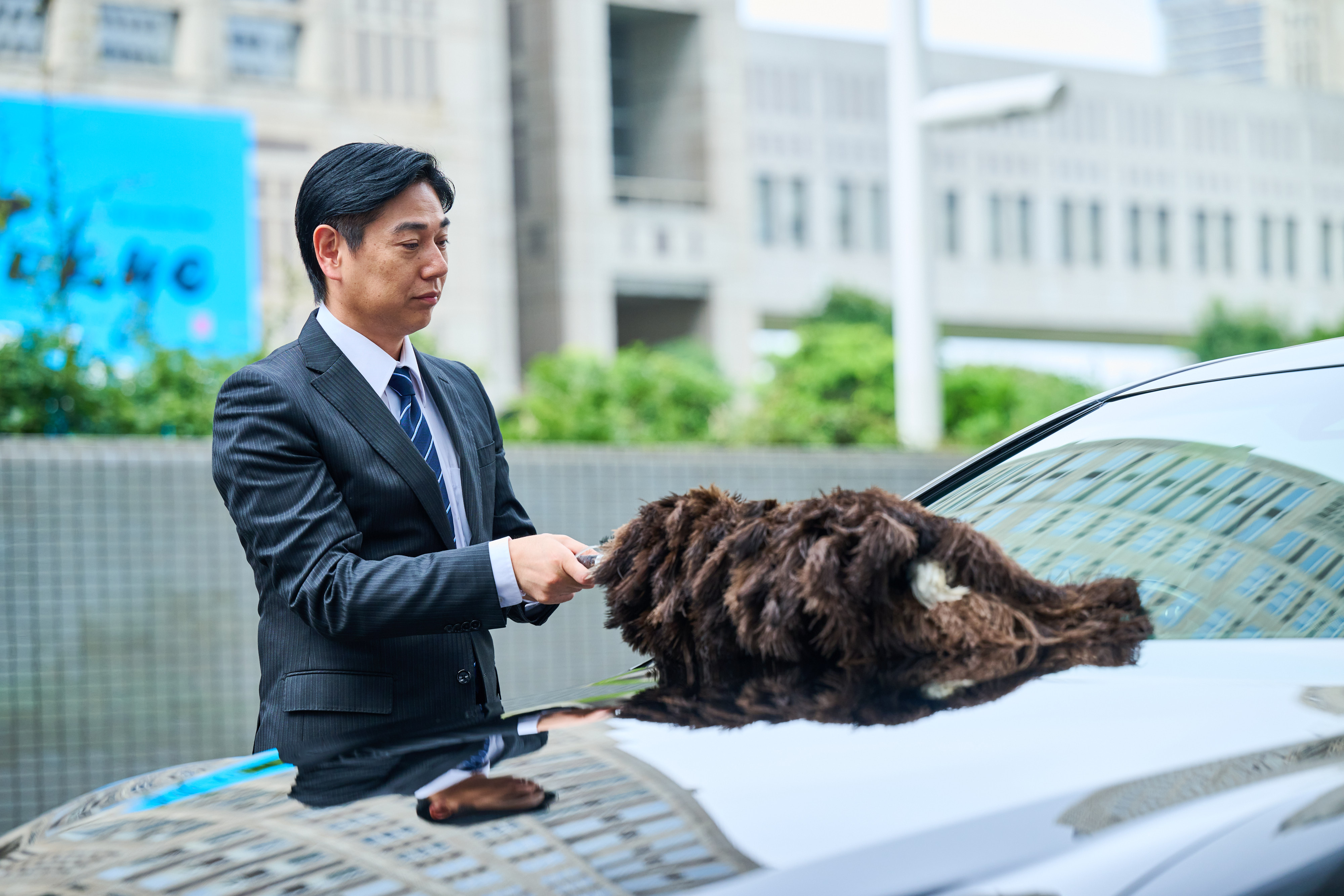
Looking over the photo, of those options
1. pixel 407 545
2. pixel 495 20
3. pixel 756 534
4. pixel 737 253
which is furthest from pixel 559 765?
pixel 737 253

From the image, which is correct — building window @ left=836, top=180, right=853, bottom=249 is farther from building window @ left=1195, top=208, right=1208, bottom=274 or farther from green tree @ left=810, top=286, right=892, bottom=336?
building window @ left=1195, top=208, right=1208, bottom=274

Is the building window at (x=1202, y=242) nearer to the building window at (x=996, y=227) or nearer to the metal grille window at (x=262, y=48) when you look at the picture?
the building window at (x=996, y=227)

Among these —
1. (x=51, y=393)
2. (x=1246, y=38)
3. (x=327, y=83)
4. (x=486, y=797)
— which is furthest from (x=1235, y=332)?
(x=1246, y=38)

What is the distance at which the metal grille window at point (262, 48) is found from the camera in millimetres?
30375

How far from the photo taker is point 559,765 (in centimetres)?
143

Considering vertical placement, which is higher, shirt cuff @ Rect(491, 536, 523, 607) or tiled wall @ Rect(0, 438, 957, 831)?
shirt cuff @ Rect(491, 536, 523, 607)

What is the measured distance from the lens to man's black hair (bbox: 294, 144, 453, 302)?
2240mm

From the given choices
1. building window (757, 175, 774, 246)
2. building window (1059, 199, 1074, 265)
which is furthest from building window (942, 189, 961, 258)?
building window (757, 175, 774, 246)

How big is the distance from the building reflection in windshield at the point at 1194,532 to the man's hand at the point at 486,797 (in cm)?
73

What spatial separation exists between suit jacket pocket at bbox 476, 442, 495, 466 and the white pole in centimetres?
620

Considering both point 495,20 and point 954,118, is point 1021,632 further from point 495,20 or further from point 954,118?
point 495,20

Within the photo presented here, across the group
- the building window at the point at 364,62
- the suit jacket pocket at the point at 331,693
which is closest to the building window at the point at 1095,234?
the building window at the point at 364,62

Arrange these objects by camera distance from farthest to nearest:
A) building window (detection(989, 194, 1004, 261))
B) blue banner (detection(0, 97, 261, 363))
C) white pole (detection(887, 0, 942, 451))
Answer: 1. building window (detection(989, 194, 1004, 261))
2. blue banner (detection(0, 97, 261, 363))
3. white pole (detection(887, 0, 942, 451))

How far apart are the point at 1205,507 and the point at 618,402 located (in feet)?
23.9
